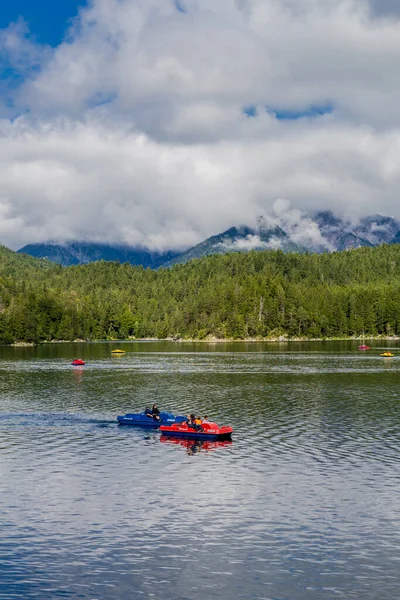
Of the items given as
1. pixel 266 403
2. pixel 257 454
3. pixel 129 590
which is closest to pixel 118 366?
pixel 266 403

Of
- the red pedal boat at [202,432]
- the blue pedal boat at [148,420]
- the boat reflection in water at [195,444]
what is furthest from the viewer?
the blue pedal boat at [148,420]

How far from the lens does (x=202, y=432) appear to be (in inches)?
2808

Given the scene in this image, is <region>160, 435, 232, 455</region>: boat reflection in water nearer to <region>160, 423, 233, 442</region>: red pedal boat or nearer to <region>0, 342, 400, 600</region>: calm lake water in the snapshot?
<region>0, 342, 400, 600</region>: calm lake water

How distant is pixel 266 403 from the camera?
10000 centimetres

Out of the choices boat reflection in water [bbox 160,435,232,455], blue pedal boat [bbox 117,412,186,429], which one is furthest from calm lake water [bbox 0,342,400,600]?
blue pedal boat [bbox 117,412,186,429]

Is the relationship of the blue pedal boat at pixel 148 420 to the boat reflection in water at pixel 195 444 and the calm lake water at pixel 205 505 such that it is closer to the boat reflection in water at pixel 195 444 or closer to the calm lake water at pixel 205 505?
the calm lake water at pixel 205 505

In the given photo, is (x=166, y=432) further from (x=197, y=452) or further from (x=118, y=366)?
(x=118, y=366)

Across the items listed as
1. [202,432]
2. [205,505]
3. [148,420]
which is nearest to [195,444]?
[202,432]

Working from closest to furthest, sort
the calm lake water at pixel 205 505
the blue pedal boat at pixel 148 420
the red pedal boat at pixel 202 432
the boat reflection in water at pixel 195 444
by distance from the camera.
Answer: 1. the calm lake water at pixel 205 505
2. the boat reflection in water at pixel 195 444
3. the red pedal boat at pixel 202 432
4. the blue pedal boat at pixel 148 420

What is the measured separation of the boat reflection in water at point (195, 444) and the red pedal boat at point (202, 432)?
509 millimetres

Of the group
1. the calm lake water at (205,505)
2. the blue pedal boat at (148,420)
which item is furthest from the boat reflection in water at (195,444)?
the blue pedal boat at (148,420)

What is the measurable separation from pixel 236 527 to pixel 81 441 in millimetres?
33170

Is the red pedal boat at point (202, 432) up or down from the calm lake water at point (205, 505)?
up

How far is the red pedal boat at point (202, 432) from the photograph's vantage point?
70875 millimetres
